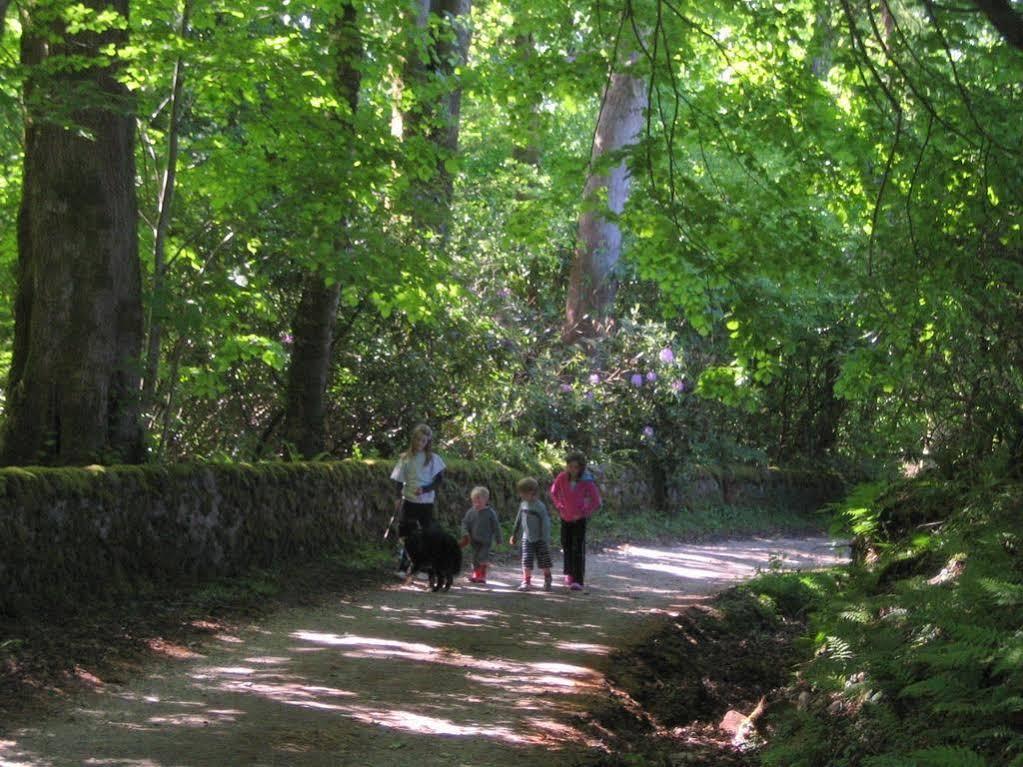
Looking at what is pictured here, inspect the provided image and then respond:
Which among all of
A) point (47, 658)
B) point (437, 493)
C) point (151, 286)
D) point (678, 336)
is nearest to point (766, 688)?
point (47, 658)

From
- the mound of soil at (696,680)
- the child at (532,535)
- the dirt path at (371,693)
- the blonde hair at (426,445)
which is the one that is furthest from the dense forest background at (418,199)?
the dirt path at (371,693)

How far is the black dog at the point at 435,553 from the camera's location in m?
13.9

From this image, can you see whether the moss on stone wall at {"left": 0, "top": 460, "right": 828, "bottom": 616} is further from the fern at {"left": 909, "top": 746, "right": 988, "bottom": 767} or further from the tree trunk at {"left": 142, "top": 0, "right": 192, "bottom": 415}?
the fern at {"left": 909, "top": 746, "right": 988, "bottom": 767}

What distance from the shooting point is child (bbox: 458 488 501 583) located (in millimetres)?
14961

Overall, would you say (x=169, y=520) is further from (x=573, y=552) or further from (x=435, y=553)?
(x=573, y=552)

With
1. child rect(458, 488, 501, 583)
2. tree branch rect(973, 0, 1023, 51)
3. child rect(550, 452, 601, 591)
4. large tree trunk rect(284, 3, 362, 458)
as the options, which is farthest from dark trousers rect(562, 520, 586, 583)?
tree branch rect(973, 0, 1023, 51)

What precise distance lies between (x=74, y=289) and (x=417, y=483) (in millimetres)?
4335

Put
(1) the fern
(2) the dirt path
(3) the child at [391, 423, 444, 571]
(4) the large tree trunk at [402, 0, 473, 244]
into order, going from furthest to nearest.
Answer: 1. (4) the large tree trunk at [402, 0, 473, 244]
2. (3) the child at [391, 423, 444, 571]
3. (2) the dirt path
4. (1) the fern

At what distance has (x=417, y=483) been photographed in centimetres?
1446

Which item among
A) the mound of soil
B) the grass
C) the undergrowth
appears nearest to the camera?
the undergrowth

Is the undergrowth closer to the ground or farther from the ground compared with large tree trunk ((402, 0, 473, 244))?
closer to the ground

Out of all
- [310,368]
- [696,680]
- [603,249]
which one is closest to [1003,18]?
[696,680]

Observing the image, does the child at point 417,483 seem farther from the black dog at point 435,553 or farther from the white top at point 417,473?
the black dog at point 435,553

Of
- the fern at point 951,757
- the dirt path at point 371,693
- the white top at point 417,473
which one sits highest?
the white top at point 417,473
